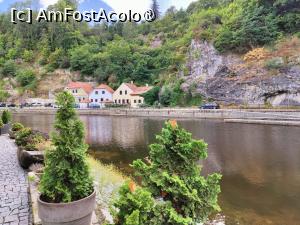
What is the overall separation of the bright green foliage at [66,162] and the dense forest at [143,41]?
46012 millimetres

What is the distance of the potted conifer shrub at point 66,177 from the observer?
502 centimetres

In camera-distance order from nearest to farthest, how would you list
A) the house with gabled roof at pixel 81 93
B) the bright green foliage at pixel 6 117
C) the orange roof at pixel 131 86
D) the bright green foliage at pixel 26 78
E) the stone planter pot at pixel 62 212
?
the stone planter pot at pixel 62 212
the bright green foliage at pixel 6 117
the orange roof at pixel 131 86
the house with gabled roof at pixel 81 93
the bright green foliage at pixel 26 78

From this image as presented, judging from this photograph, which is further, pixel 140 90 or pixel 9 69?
pixel 9 69

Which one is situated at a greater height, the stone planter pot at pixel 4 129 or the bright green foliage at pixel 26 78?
the bright green foliage at pixel 26 78

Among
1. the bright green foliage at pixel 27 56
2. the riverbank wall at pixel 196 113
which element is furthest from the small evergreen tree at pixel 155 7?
the riverbank wall at pixel 196 113

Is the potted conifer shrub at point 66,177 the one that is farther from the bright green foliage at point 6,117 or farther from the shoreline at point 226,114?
the shoreline at point 226,114

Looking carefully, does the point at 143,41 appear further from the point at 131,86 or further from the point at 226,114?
the point at 226,114

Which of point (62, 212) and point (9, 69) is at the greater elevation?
point (9, 69)

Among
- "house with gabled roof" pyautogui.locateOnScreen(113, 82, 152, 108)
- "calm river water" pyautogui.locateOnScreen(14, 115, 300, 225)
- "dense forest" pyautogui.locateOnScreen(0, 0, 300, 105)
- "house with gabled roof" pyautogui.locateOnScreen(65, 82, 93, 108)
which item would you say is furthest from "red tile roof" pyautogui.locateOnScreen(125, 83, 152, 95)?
"calm river water" pyautogui.locateOnScreen(14, 115, 300, 225)

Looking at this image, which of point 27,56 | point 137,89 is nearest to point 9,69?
point 27,56

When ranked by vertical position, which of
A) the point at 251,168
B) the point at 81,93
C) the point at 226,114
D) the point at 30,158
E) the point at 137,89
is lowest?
the point at 251,168

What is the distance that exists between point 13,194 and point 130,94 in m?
56.3

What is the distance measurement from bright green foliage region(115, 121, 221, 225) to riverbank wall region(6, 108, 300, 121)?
2817 cm

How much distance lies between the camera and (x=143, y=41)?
3524 inches
